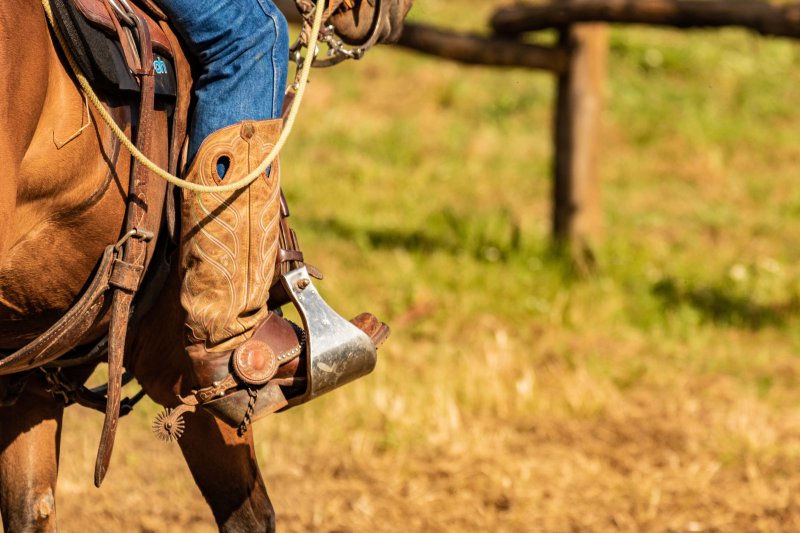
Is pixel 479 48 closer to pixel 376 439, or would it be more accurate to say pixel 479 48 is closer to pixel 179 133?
pixel 376 439

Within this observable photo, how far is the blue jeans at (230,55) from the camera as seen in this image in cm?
250

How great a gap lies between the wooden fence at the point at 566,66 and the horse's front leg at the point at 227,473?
4.14 meters

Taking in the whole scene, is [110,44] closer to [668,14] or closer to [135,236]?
[135,236]

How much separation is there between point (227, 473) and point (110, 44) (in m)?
1.26

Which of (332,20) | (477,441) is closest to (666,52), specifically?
(477,441)

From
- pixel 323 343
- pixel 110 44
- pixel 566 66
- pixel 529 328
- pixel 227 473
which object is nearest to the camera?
pixel 110 44

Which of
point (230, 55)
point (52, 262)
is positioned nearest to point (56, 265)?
point (52, 262)

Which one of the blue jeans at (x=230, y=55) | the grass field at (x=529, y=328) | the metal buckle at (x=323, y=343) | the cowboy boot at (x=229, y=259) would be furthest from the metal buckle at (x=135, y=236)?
the grass field at (x=529, y=328)

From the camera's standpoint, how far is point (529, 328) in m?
6.23

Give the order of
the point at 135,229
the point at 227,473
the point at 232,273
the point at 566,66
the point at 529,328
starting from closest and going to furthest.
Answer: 1. the point at 135,229
2. the point at 232,273
3. the point at 227,473
4. the point at 529,328
5. the point at 566,66

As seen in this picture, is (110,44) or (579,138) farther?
(579,138)

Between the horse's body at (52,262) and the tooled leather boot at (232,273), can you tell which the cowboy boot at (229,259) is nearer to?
the tooled leather boot at (232,273)

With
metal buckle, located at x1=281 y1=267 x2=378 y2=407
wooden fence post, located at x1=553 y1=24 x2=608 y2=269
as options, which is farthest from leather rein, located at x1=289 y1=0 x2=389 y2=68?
wooden fence post, located at x1=553 y1=24 x2=608 y2=269

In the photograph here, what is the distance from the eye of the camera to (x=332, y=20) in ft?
9.75
